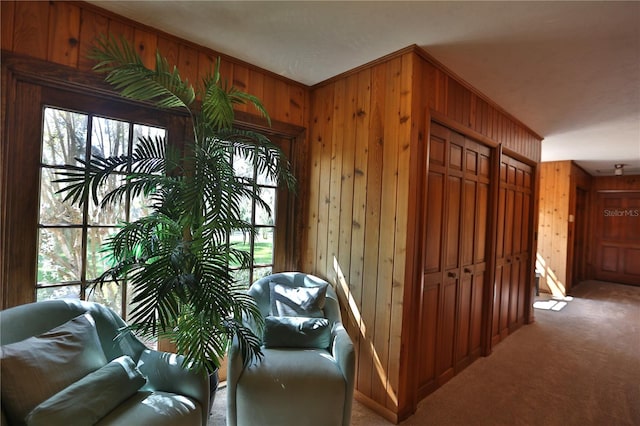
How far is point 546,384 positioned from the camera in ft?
8.30

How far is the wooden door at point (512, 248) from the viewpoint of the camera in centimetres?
325

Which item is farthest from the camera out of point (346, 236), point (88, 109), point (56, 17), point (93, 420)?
point (346, 236)

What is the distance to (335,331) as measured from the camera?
6.57ft

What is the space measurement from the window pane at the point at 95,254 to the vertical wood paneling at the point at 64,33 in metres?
0.94

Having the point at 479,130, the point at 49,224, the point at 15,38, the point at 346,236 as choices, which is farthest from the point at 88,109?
the point at 479,130

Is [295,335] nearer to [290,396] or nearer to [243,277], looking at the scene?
[290,396]

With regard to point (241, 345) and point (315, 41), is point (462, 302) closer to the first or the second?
point (241, 345)

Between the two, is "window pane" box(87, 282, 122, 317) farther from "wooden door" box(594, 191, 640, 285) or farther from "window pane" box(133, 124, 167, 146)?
"wooden door" box(594, 191, 640, 285)

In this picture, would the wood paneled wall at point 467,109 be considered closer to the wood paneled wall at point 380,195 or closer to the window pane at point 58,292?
the wood paneled wall at point 380,195

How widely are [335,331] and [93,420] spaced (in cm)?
127

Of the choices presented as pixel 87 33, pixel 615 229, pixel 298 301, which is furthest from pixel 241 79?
pixel 615 229

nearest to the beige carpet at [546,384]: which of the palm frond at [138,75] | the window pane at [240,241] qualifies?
the window pane at [240,241]

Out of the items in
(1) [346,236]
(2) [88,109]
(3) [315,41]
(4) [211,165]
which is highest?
(3) [315,41]

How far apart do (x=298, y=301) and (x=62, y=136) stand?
5.64 ft
